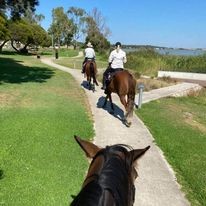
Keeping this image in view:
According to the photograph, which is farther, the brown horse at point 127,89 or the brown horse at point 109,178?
the brown horse at point 127,89

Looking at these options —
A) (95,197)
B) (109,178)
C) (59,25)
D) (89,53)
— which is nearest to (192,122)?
(89,53)

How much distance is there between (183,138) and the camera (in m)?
10.8

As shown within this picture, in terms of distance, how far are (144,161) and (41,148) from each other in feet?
7.84

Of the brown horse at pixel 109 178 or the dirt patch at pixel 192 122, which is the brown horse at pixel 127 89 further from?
the brown horse at pixel 109 178

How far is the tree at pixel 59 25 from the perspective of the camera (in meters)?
88.2

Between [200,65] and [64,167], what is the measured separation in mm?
30855

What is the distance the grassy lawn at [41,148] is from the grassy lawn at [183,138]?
2.06 meters

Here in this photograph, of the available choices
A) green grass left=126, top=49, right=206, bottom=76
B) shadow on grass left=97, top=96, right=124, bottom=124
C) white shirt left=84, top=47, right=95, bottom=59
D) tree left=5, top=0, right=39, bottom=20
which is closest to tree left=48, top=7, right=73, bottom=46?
green grass left=126, top=49, right=206, bottom=76

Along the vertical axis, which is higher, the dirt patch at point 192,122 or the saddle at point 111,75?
the saddle at point 111,75

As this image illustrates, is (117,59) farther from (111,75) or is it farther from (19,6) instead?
(19,6)

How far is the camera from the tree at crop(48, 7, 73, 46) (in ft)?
289

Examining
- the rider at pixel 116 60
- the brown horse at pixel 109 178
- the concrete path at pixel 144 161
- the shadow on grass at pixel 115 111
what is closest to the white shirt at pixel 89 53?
the shadow on grass at pixel 115 111

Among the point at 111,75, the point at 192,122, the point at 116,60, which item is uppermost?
the point at 116,60

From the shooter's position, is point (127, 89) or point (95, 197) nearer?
point (95, 197)
